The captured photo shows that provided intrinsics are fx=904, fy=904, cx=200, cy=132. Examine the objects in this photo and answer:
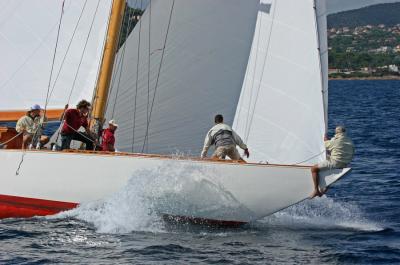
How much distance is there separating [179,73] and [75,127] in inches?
80.4

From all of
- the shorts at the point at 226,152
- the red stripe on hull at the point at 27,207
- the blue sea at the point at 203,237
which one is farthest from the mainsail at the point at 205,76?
the red stripe on hull at the point at 27,207

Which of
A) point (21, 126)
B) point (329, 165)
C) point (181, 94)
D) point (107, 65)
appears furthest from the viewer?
point (21, 126)

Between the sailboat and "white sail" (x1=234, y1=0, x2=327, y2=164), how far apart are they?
2cm

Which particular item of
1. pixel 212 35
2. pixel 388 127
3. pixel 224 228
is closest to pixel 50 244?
pixel 224 228

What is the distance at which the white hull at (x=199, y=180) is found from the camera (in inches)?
527

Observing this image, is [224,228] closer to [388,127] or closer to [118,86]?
[118,86]

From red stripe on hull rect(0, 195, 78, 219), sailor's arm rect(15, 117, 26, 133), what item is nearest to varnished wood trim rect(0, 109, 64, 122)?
sailor's arm rect(15, 117, 26, 133)

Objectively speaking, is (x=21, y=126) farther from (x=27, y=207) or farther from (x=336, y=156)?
(x=336, y=156)

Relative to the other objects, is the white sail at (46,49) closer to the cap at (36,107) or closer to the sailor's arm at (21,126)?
the cap at (36,107)

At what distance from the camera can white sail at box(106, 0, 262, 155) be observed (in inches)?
606

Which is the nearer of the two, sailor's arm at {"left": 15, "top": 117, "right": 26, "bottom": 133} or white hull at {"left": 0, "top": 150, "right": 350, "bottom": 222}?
white hull at {"left": 0, "top": 150, "right": 350, "bottom": 222}

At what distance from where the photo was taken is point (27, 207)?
15.0 m

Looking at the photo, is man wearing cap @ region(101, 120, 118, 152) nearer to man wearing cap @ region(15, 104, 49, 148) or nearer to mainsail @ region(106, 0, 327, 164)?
mainsail @ region(106, 0, 327, 164)

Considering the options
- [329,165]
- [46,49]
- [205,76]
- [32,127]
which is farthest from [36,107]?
[329,165]
